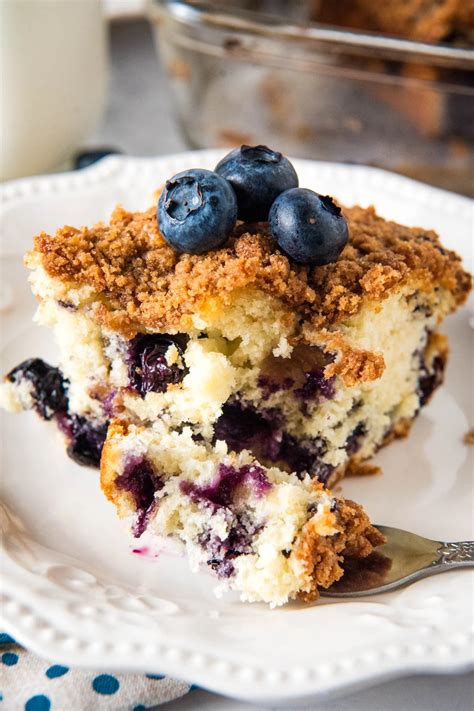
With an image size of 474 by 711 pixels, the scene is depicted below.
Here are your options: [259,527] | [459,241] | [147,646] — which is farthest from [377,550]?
[459,241]

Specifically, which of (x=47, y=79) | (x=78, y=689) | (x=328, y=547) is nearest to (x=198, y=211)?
(x=328, y=547)

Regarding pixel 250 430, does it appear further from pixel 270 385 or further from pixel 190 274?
pixel 190 274

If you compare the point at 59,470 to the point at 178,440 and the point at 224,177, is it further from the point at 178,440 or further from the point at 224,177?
the point at 224,177

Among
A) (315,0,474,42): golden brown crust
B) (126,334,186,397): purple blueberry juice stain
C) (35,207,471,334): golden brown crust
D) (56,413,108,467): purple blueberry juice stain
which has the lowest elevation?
(56,413,108,467): purple blueberry juice stain

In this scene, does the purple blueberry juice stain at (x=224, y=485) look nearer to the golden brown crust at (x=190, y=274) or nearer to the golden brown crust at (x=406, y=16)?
the golden brown crust at (x=190, y=274)

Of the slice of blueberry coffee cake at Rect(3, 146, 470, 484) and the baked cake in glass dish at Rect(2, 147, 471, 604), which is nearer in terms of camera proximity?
the baked cake in glass dish at Rect(2, 147, 471, 604)

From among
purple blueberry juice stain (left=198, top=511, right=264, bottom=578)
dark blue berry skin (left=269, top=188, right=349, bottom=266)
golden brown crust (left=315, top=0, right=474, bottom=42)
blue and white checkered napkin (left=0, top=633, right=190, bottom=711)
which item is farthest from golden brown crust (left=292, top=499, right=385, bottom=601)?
golden brown crust (left=315, top=0, right=474, bottom=42)

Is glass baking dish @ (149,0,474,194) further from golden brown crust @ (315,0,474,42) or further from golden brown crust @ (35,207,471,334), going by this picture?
golden brown crust @ (35,207,471,334)
